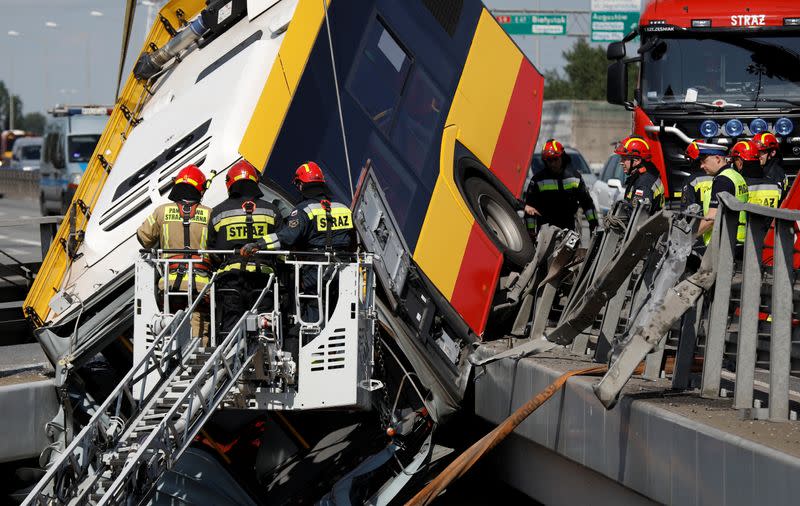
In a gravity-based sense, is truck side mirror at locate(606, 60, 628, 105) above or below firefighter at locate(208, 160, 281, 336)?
above

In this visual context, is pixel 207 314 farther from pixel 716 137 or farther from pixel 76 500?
pixel 716 137

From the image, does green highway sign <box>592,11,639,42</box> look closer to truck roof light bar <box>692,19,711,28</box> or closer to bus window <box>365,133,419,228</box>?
truck roof light bar <box>692,19,711,28</box>

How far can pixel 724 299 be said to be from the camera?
5.46 metres

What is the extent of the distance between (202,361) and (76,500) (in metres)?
1.18

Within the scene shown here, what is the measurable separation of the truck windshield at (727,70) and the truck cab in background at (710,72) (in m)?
0.01

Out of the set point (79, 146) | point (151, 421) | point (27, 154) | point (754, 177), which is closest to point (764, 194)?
point (754, 177)

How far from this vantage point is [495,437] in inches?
253

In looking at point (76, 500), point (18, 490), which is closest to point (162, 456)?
point (76, 500)

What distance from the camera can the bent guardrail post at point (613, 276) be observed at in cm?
626

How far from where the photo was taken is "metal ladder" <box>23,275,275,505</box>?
5.77m

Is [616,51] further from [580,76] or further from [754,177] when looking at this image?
[580,76]

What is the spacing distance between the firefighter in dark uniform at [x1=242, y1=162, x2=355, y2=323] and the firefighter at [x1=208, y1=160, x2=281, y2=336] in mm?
94

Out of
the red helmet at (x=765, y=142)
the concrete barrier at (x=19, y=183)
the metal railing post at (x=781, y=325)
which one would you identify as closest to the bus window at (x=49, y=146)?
the concrete barrier at (x=19, y=183)

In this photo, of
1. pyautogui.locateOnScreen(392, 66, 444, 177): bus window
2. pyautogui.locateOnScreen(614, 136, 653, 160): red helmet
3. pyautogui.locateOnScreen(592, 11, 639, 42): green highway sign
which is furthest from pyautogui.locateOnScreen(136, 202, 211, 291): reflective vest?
pyautogui.locateOnScreen(592, 11, 639, 42): green highway sign
